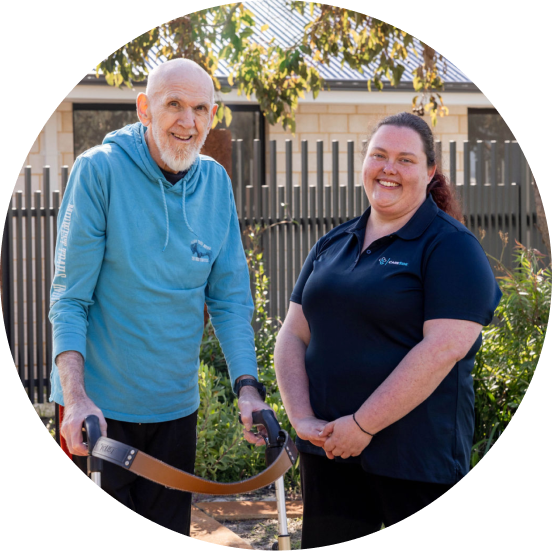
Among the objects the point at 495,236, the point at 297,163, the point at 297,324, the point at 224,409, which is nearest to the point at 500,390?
the point at 224,409

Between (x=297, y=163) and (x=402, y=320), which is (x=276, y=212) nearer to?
(x=297, y=163)

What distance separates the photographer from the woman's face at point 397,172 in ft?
9.17

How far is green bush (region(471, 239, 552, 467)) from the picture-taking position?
4.64 metres

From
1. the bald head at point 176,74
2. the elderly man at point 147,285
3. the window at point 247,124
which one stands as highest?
the window at point 247,124

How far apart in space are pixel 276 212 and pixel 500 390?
10.5 feet

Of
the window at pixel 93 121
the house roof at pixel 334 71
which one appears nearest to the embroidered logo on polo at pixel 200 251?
the house roof at pixel 334 71

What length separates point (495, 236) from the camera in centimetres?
805

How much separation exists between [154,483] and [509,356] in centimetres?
286

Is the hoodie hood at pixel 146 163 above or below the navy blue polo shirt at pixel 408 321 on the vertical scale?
above

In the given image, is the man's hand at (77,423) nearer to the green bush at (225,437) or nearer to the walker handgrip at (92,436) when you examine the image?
the walker handgrip at (92,436)

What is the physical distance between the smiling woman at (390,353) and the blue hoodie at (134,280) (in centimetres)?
38

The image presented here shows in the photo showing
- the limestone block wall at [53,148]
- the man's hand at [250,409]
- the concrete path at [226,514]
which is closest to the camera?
the man's hand at [250,409]

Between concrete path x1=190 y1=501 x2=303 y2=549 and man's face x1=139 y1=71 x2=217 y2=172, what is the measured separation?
207 cm

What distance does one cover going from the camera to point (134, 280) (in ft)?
8.84
